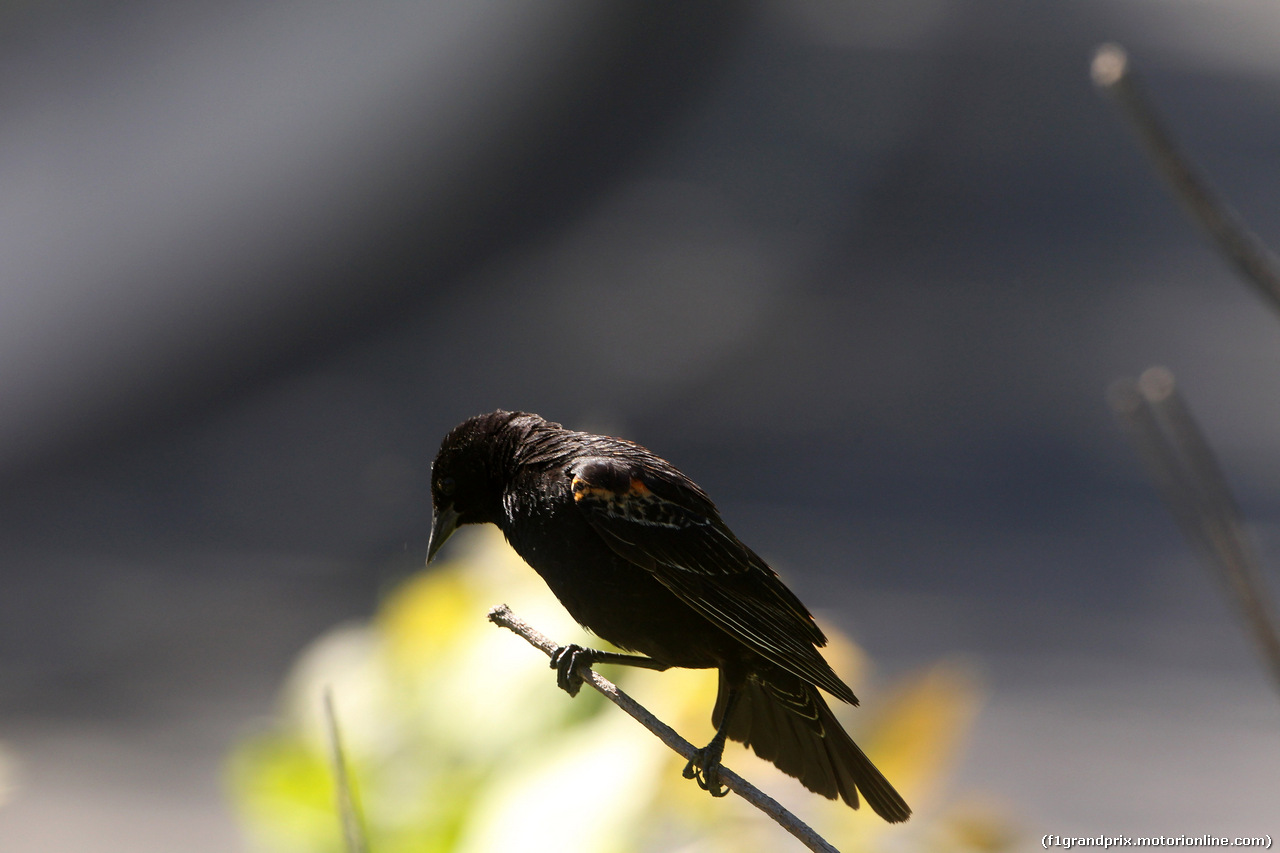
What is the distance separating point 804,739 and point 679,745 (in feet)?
1.03

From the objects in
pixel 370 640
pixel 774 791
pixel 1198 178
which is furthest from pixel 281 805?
pixel 1198 178

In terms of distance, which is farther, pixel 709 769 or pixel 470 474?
pixel 470 474

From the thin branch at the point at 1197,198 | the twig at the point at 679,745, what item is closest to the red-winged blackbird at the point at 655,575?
the twig at the point at 679,745

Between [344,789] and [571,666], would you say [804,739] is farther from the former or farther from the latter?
[344,789]

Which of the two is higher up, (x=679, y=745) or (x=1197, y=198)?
(x=1197, y=198)

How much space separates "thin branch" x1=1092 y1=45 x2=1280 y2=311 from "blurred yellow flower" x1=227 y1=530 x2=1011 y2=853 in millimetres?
686

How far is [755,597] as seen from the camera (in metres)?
1.14

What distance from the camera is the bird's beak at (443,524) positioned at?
1.12 metres

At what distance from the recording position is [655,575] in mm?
1127

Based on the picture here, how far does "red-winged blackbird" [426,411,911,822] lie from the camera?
107 cm

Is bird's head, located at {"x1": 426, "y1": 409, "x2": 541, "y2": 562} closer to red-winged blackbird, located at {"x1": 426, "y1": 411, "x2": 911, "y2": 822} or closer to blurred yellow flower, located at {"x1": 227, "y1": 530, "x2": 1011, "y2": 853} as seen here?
red-winged blackbird, located at {"x1": 426, "y1": 411, "x2": 911, "y2": 822}

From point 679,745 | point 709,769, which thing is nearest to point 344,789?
point 679,745

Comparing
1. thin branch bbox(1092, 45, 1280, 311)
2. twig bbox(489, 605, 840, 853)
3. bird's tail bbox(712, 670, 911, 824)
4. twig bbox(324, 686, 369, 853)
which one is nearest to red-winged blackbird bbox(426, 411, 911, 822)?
bird's tail bbox(712, 670, 911, 824)

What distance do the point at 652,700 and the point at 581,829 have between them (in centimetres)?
24
